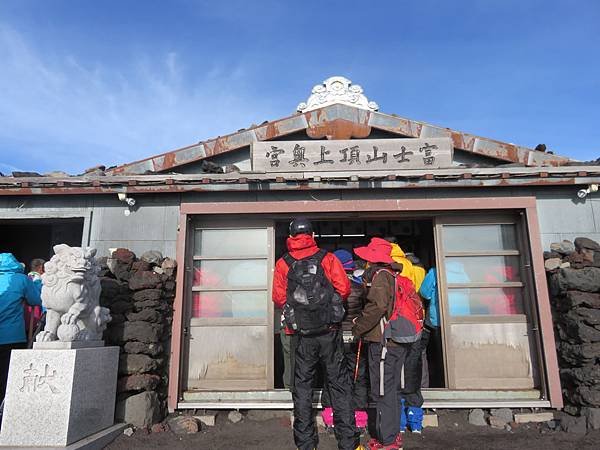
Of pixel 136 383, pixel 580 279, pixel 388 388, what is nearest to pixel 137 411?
pixel 136 383

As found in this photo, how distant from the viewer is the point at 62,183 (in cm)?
569

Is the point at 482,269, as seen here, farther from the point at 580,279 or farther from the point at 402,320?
the point at 402,320

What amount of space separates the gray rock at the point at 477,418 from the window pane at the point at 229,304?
293 centimetres

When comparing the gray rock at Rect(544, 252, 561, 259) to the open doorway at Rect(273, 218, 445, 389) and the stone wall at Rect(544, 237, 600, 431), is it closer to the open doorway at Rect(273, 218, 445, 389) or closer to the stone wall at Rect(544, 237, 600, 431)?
the stone wall at Rect(544, 237, 600, 431)

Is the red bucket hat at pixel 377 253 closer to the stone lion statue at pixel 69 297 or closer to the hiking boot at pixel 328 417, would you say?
the hiking boot at pixel 328 417

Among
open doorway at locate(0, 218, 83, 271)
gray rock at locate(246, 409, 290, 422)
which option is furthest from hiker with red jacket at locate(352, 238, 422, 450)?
open doorway at locate(0, 218, 83, 271)

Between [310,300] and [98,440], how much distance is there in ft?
8.24

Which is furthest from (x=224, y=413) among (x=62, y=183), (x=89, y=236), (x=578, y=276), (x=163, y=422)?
(x=578, y=276)

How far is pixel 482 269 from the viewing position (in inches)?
226

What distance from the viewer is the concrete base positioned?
3658mm

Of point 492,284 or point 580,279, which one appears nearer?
point 580,279

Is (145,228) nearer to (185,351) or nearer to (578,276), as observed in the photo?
(185,351)

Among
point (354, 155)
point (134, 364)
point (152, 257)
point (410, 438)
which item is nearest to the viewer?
point (410, 438)

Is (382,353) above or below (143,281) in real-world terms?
below
